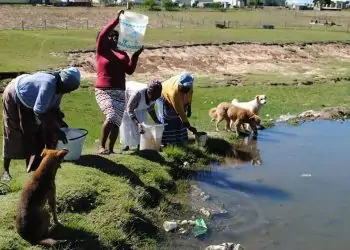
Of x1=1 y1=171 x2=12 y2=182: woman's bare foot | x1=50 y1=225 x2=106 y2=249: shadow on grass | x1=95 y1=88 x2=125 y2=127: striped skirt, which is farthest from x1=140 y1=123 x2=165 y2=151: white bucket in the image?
x1=50 y1=225 x2=106 y2=249: shadow on grass

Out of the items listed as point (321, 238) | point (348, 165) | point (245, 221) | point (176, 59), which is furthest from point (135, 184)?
point (176, 59)

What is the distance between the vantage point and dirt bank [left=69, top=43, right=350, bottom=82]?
2680 cm

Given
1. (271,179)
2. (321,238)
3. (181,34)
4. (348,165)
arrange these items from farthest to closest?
(181,34) < (348,165) < (271,179) < (321,238)

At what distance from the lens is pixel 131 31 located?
378 inches

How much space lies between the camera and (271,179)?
11.0 meters

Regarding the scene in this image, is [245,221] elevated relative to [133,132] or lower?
lower

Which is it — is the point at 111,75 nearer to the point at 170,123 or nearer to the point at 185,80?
the point at 185,80

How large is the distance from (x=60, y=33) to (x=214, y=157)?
25.2m

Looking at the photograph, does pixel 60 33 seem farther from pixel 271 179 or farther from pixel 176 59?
pixel 271 179

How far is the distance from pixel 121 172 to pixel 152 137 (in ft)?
5.18

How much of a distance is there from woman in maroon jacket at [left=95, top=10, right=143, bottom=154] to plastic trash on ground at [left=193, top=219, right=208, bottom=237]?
2.34 meters

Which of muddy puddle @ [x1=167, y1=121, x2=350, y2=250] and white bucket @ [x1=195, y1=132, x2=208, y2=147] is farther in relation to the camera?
white bucket @ [x1=195, y1=132, x2=208, y2=147]

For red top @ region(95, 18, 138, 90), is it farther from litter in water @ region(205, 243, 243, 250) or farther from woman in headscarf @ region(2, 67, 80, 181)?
litter in water @ region(205, 243, 243, 250)

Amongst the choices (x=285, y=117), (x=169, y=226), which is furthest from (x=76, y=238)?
(x=285, y=117)
